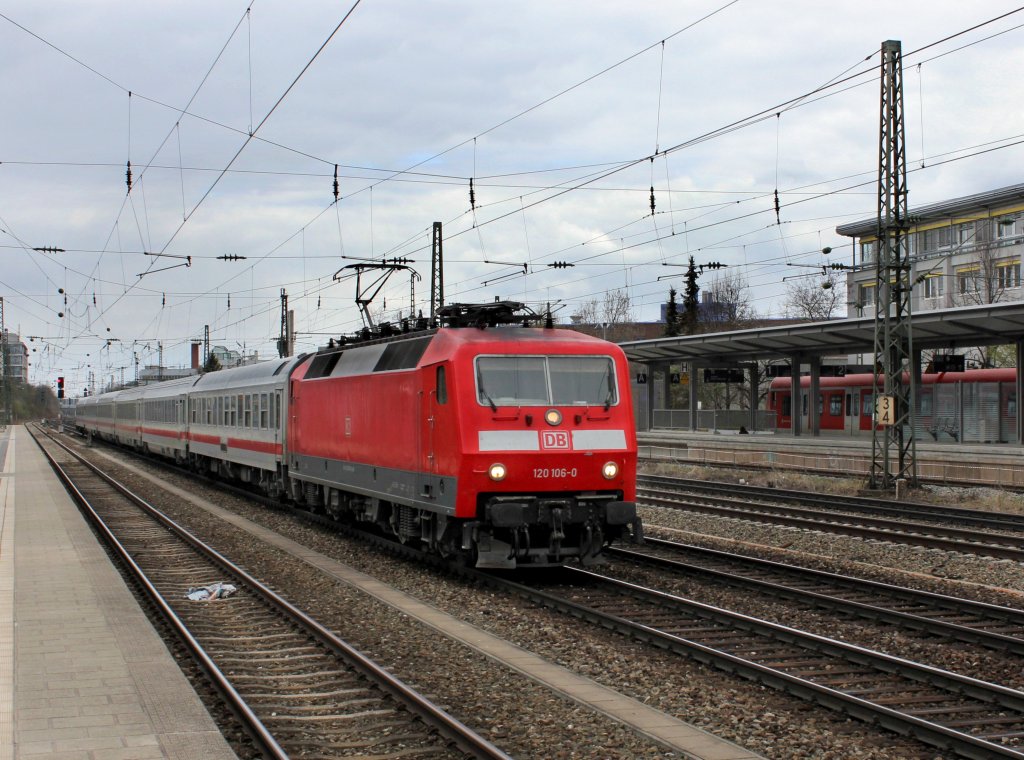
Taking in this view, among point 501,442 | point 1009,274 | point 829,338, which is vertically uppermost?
point 1009,274

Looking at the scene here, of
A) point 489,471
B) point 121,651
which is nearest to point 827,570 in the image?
→ point 489,471

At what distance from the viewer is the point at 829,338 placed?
36.7 meters

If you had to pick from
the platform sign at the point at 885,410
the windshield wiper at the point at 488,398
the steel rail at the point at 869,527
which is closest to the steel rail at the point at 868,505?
the steel rail at the point at 869,527

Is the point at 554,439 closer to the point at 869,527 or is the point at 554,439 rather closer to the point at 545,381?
the point at 545,381

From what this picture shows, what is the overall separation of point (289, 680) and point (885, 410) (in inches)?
686

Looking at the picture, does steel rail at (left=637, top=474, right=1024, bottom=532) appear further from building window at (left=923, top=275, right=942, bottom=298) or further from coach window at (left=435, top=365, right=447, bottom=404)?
building window at (left=923, top=275, right=942, bottom=298)

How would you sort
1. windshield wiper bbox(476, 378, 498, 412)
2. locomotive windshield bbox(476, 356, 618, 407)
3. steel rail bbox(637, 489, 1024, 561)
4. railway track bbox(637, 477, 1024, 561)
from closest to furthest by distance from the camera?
windshield wiper bbox(476, 378, 498, 412)
locomotive windshield bbox(476, 356, 618, 407)
steel rail bbox(637, 489, 1024, 561)
railway track bbox(637, 477, 1024, 561)

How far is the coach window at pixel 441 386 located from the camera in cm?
1301

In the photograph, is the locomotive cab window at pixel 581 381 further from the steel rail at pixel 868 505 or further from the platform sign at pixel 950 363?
the platform sign at pixel 950 363

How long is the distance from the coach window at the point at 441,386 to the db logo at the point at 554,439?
131cm

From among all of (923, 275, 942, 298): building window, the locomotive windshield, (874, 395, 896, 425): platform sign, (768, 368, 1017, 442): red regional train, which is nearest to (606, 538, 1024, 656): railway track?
the locomotive windshield

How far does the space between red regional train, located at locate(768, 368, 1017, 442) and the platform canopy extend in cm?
256

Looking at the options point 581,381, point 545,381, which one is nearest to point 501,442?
point 545,381

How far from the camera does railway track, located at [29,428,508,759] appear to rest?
7074 mm
